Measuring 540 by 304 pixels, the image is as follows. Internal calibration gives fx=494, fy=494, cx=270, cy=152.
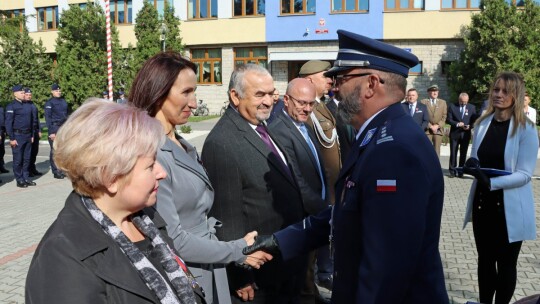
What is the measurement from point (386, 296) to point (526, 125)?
2.57 m

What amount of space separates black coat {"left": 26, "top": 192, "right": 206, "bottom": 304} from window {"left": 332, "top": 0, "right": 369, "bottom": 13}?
28.8m

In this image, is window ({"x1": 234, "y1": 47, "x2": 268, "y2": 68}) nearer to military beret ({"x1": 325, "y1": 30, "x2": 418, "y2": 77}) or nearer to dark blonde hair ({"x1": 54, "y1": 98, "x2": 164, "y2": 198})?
military beret ({"x1": 325, "y1": 30, "x2": 418, "y2": 77})

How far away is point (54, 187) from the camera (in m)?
10.9

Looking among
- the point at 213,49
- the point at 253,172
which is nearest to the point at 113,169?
the point at 253,172

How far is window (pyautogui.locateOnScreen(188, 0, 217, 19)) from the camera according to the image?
3148cm

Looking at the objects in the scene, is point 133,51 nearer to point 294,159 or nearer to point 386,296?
point 294,159

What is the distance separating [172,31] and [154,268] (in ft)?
96.8

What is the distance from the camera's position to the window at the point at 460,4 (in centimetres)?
2698

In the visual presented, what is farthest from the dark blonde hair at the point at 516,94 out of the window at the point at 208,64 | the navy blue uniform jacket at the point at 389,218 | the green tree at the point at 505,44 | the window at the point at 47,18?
the window at the point at 47,18

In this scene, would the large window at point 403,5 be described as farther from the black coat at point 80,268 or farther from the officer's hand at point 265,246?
the black coat at point 80,268

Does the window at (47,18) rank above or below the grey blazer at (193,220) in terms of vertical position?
above

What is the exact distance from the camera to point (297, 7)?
29.8 metres

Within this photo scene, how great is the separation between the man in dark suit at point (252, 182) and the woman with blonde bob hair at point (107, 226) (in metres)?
1.02

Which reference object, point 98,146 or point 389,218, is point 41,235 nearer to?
point 98,146
